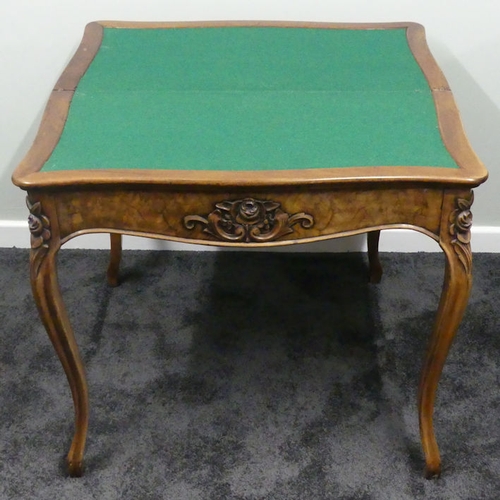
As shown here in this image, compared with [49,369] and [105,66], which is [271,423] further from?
[105,66]

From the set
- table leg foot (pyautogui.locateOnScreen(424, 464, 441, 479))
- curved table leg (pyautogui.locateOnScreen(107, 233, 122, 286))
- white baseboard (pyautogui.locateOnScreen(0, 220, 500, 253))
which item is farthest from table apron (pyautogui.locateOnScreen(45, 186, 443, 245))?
white baseboard (pyautogui.locateOnScreen(0, 220, 500, 253))

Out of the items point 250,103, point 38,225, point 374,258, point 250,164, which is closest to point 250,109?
point 250,103

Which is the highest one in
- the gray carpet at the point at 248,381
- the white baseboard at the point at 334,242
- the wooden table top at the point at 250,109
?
the wooden table top at the point at 250,109

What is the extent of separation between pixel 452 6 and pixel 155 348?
0.96 metres

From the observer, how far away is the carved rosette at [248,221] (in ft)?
3.01

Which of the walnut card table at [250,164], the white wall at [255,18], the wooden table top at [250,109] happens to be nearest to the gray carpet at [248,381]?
the walnut card table at [250,164]

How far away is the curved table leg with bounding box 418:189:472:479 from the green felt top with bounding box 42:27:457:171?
0.10 metres

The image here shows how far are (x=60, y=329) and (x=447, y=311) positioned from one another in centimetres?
59

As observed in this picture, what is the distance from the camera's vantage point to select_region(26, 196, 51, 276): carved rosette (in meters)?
0.92

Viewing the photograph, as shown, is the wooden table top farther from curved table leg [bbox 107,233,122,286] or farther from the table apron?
curved table leg [bbox 107,233,122,286]

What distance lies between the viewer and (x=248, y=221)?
931 millimetres

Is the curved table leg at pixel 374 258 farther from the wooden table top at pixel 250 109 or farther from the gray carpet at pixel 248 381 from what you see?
the wooden table top at pixel 250 109

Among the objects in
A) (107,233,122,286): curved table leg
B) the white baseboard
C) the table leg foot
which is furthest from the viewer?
the white baseboard

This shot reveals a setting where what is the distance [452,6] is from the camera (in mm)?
1412
